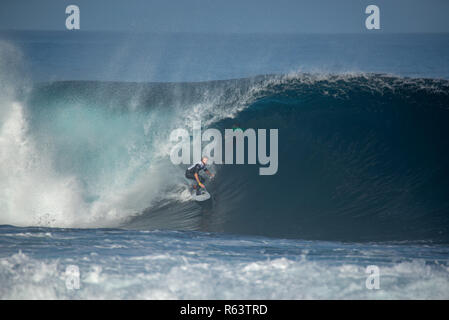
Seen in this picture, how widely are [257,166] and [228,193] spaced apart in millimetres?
1057

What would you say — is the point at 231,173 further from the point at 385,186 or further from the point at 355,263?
the point at 355,263

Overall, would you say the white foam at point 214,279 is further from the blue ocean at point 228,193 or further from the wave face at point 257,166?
the wave face at point 257,166

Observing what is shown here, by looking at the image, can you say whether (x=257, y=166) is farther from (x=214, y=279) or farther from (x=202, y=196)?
(x=214, y=279)

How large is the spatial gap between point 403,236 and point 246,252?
2867 millimetres

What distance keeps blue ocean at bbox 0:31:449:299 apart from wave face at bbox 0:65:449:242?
4 cm

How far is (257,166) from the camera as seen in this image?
376 inches

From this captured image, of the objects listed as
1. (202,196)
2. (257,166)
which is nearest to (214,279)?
(202,196)

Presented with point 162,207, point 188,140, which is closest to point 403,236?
point 162,207

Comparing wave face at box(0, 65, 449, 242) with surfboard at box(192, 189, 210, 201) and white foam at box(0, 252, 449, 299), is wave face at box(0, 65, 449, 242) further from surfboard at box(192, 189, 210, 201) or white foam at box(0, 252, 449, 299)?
white foam at box(0, 252, 449, 299)

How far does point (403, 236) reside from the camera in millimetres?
7348

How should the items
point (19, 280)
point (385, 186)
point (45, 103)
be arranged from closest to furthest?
point (19, 280), point (385, 186), point (45, 103)

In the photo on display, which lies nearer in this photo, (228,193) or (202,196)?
(202,196)

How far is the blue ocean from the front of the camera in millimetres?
5699

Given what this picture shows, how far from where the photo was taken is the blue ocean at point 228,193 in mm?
5699
